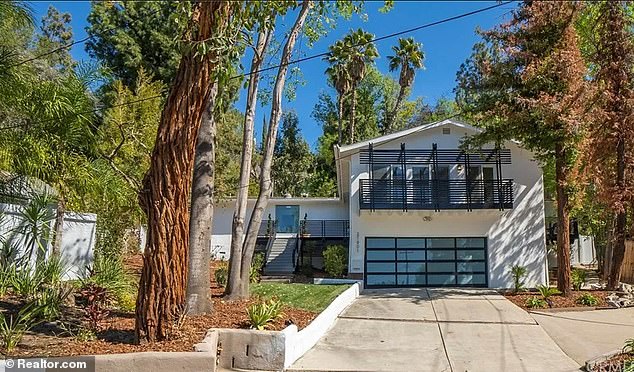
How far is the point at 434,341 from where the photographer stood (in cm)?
920

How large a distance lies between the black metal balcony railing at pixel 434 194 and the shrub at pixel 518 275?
2.42 m

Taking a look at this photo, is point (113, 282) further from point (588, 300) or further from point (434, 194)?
point (434, 194)

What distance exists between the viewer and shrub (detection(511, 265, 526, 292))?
16.8 metres

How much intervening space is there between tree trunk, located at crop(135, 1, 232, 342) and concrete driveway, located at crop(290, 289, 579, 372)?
2.31 metres

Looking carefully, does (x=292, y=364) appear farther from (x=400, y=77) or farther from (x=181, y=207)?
(x=400, y=77)

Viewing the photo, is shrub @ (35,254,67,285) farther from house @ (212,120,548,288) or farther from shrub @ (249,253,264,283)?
house @ (212,120,548,288)

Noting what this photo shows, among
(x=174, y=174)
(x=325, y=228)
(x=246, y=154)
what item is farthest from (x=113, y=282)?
(x=325, y=228)

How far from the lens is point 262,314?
25.5ft

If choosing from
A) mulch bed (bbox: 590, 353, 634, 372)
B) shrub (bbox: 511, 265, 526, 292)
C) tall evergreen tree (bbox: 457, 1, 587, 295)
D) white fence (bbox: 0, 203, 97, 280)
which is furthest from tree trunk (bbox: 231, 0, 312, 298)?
shrub (bbox: 511, 265, 526, 292)

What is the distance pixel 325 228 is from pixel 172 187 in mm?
18837

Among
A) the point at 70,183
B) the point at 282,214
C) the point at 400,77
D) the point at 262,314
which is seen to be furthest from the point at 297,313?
the point at 400,77

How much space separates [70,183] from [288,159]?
26.9 meters

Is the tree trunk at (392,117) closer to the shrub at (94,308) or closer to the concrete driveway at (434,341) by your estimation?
the concrete driveway at (434,341)

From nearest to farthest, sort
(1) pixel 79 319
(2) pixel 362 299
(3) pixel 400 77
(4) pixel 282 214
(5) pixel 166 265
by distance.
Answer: (5) pixel 166 265, (1) pixel 79 319, (2) pixel 362 299, (4) pixel 282 214, (3) pixel 400 77
